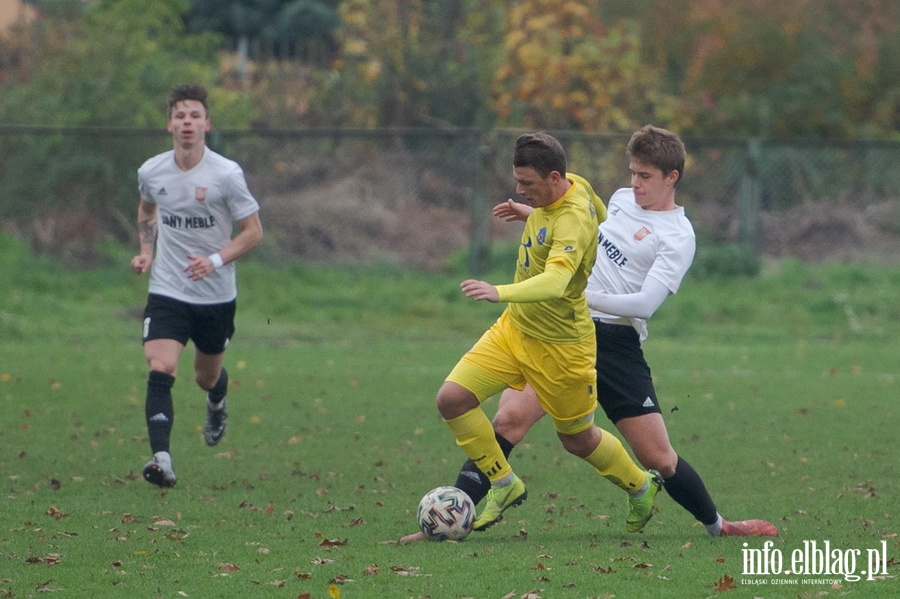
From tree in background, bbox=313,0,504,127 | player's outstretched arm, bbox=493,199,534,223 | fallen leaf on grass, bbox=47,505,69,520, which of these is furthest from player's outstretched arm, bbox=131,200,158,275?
tree in background, bbox=313,0,504,127

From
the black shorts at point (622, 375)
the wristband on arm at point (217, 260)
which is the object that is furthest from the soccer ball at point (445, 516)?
the wristband on arm at point (217, 260)

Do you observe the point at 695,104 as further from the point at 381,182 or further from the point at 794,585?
the point at 794,585

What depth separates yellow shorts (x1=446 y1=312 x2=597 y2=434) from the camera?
21.1 feet

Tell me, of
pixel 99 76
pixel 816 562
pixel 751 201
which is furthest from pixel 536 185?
pixel 99 76

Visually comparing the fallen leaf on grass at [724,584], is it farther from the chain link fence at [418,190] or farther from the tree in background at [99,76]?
the tree in background at [99,76]

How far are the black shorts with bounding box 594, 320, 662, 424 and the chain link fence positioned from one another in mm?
13846

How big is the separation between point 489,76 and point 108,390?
47.6 feet

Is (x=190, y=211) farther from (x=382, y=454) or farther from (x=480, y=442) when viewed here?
(x=480, y=442)

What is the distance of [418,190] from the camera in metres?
21.5

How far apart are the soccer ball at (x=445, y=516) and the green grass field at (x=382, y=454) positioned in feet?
0.37

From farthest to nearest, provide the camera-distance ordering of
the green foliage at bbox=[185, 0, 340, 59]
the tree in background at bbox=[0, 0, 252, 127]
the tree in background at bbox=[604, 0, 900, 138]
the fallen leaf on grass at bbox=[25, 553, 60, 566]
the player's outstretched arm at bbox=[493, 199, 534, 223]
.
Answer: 1. the green foliage at bbox=[185, 0, 340, 59]
2. the tree in background at bbox=[604, 0, 900, 138]
3. the tree in background at bbox=[0, 0, 252, 127]
4. the player's outstretched arm at bbox=[493, 199, 534, 223]
5. the fallen leaf on grass at bbox=[25, 553, 60, 566]

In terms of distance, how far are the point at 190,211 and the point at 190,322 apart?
27.7 inches

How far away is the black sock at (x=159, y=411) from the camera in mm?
8258

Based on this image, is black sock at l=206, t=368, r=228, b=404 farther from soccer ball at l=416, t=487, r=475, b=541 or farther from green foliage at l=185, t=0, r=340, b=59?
green foliage at l=185, t=0, r=340, b=59
